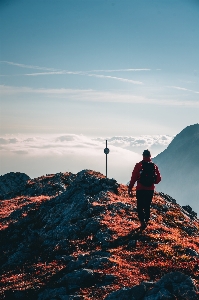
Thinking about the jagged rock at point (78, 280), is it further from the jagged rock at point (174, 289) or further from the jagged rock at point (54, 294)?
the jagged rock at point (174, 289)

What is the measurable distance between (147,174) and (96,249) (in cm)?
558

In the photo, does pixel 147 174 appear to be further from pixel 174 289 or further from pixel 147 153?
pixel 174 289

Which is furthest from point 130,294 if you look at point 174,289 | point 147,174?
point 147,174

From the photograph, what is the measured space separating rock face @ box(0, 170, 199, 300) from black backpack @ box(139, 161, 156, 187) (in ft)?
10.1

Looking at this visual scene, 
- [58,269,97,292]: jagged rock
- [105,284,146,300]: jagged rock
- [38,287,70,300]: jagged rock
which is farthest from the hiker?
[105,284,146,300]: jagged rock

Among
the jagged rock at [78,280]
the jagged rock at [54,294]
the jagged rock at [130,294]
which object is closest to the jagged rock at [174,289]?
the jagged rock at [130,294]

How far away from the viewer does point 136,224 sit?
20.9 m

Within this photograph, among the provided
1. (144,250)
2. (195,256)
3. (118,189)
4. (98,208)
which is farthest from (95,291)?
(118,189)

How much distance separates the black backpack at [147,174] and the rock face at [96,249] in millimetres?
3089

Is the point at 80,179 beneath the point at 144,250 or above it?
above

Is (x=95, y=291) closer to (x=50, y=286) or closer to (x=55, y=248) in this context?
(x=50, y=286)

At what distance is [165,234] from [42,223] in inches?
411

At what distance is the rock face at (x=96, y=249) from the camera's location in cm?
1195

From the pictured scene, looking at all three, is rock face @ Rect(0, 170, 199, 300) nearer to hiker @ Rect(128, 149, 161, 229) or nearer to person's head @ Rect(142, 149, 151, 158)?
hiker @ Rect(128, 149, 161, 229)
